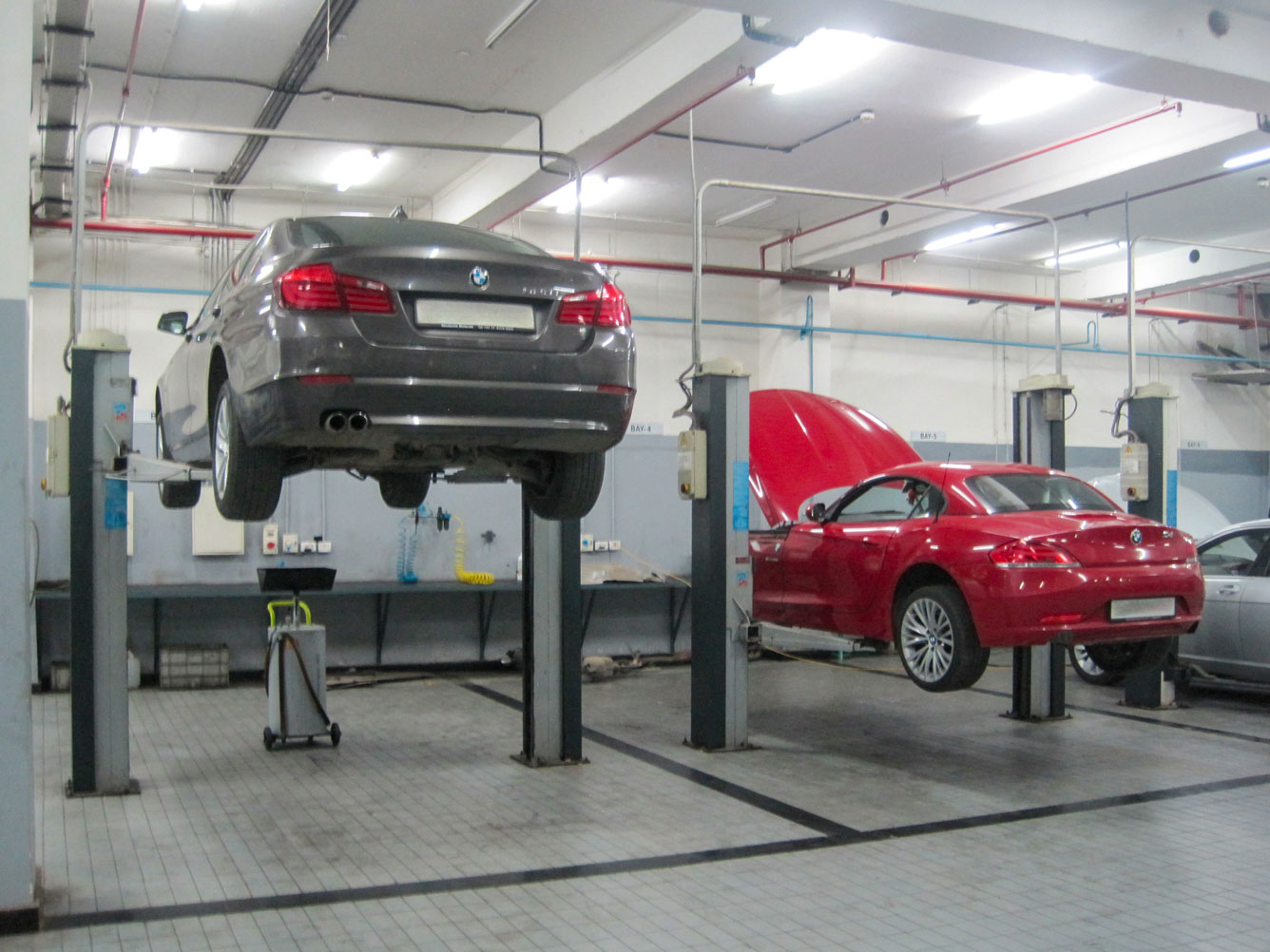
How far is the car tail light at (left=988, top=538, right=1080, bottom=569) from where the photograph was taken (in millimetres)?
5793

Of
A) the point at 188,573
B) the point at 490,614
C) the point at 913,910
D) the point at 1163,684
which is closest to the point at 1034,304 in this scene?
the point at 1163,684

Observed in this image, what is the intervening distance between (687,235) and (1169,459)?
6211mm

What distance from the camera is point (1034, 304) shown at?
14609 mm

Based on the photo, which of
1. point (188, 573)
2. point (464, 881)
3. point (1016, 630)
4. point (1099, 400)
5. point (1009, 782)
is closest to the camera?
point (464, 881)

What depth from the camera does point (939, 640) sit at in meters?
6.17

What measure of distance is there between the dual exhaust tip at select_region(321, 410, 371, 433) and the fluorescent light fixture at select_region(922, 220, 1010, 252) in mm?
9062

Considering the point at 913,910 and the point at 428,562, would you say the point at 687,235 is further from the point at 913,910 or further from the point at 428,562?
the point at 913,910

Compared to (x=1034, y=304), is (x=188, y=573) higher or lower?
lower

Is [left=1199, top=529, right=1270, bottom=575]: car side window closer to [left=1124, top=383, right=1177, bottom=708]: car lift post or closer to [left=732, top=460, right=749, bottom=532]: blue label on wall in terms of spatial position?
[left=1124, top=383, right=1177, bottom=708]: car lift post

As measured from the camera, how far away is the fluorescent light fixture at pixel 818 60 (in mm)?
7617

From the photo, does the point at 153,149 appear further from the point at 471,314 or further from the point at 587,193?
the point at 471,314

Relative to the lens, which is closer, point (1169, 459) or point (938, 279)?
point (1169, 459)

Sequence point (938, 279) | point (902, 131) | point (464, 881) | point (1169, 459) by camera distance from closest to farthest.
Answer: point (464, 881) < point (1169, 459) < point (902, 131) < point (938, 279)

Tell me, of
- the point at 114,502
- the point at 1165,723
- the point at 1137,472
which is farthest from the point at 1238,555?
the point at 114,502
